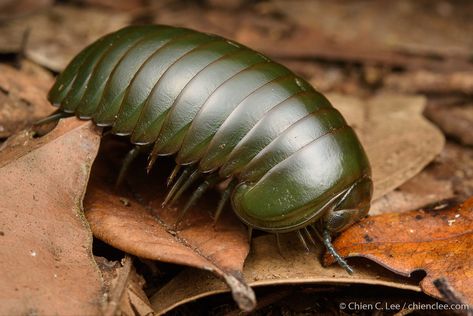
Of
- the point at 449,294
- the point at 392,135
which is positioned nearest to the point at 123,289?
the point at 449,294

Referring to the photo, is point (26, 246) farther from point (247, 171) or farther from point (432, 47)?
point (432, 47)

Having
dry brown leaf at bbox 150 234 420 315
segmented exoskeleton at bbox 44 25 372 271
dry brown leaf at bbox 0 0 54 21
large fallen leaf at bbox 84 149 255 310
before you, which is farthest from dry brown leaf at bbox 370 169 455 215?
dry brown leaf at bbox 0 0 54 21

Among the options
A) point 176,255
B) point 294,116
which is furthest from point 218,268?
point 294,116

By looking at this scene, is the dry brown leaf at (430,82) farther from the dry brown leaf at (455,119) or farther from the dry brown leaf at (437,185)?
the dry brown leaf at (437,185)

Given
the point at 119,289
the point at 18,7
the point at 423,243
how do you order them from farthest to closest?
the point at 18,7 < the point at 423,243 < the point at 119,289

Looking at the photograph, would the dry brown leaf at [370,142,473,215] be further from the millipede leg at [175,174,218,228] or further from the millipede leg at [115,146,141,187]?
the millipede leg at [115,146,141,187]

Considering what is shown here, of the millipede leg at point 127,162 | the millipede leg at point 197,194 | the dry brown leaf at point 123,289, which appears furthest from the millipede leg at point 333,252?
the millipede leg at point 127,162

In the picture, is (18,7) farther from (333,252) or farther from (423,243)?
(423,243)
